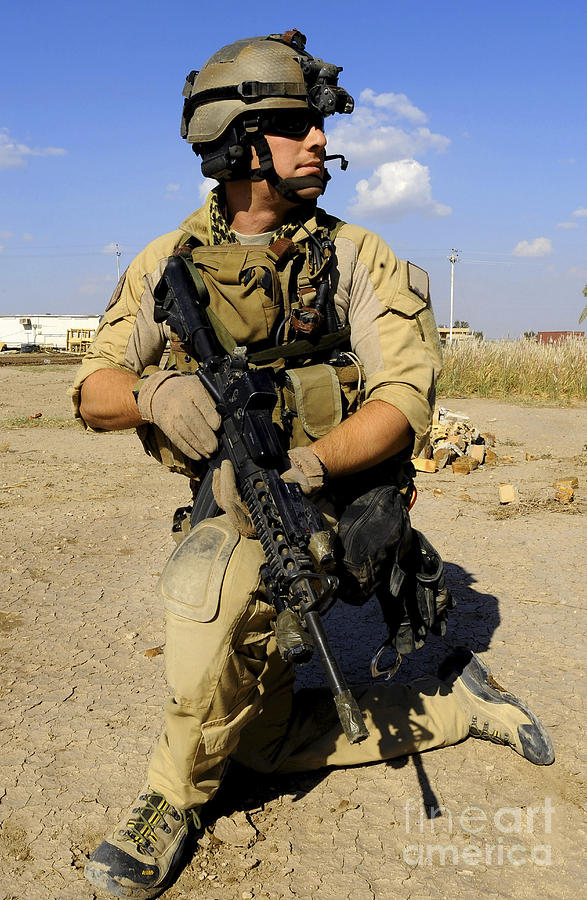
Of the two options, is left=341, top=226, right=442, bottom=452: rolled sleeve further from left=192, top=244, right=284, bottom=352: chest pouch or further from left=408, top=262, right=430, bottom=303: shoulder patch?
left=192, top=244, right=284, bottom=352: chest pouch

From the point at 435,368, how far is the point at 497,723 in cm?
126

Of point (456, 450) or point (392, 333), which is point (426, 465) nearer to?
point (456, 450)

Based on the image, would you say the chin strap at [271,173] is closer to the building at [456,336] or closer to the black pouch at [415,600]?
the black pouch at [415,600]

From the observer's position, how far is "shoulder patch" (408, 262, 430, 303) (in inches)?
107

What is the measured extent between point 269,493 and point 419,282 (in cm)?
111

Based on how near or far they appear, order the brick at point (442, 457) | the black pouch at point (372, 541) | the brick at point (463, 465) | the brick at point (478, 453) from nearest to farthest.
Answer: the black pouch at point (372, 541) < the brick at point (463, 465) < the brick at point (442, 457) < the brick at point (478, 453)

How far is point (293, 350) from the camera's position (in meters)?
2.62

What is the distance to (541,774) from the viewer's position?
2.57 metres

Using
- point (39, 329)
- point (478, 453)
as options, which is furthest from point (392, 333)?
point (39, 329)

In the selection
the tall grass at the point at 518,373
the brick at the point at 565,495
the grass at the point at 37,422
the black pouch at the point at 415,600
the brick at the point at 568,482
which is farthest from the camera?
the tall grass at the point at 518,373

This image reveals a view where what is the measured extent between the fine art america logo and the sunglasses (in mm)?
2206

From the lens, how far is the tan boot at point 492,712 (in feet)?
8.62

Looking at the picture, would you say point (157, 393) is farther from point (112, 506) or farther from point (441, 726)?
point (112, 506)

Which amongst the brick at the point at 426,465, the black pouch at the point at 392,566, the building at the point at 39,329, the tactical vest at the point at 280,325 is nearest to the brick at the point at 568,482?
the brick at the point at 426,465
